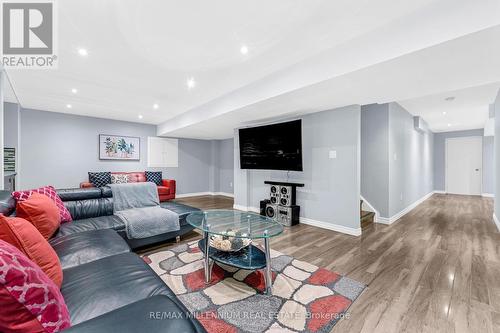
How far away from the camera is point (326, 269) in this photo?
232 centimetres

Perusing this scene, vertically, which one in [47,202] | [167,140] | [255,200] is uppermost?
[167,140]

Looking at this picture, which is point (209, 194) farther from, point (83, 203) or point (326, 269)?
point (326, 269)

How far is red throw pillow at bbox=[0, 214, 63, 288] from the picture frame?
17.2 ft

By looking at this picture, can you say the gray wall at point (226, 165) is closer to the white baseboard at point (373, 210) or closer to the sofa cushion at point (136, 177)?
the sofa cushion at point (136, 177)

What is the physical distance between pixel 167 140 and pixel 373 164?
19.0 ft

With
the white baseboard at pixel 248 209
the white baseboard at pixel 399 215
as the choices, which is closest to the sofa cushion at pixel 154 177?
the white baseboard at pixel 248 209

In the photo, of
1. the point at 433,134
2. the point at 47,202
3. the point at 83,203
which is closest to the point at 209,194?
the point at 83,203

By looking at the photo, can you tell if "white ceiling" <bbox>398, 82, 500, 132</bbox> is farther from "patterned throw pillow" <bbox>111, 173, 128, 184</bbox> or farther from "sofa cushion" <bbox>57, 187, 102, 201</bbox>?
"patterned throw pillow" <bbox>111, 173, 128, 184</bbox>

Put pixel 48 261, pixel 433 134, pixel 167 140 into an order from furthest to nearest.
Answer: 1. pixel 433 134
2. pixel 167 140
3. pixel 48 261

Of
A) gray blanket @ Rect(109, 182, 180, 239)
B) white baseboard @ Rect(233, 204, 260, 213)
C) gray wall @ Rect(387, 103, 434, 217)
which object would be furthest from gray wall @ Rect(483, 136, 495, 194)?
gray blanket @ Rect(109, 182, 180, 239)

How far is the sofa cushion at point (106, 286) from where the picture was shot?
1.07 meters

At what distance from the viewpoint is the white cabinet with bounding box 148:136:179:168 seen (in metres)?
6.63
